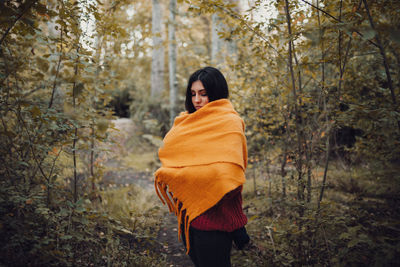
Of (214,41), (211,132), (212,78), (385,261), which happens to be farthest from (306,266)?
(214,41)

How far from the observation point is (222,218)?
1624mm

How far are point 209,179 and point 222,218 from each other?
0.30 metres

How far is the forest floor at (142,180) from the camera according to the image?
3043 mm

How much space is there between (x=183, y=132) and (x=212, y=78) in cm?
51

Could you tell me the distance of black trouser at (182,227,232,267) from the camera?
62.6 inches

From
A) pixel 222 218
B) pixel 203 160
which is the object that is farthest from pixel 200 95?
pixel 222 218

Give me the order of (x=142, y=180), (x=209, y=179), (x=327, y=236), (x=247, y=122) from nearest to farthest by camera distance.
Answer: (x=209, y=179), (x=327, y=236), (x=247, y=122), (x=142, y=180)

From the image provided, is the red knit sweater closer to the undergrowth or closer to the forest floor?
the undergrowth

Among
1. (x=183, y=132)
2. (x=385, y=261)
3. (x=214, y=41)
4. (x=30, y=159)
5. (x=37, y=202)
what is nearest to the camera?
(x=385, y=261)

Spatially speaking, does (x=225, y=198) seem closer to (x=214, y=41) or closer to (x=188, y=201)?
(x=188, y=201)

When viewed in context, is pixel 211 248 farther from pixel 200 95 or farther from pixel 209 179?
pixel 200 95

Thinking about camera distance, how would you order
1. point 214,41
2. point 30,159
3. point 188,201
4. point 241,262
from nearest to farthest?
point 188,201, point 30,159, point 241,262, point 214,41

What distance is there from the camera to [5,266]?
1531 mm

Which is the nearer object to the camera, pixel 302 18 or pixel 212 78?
pixel 212 78
